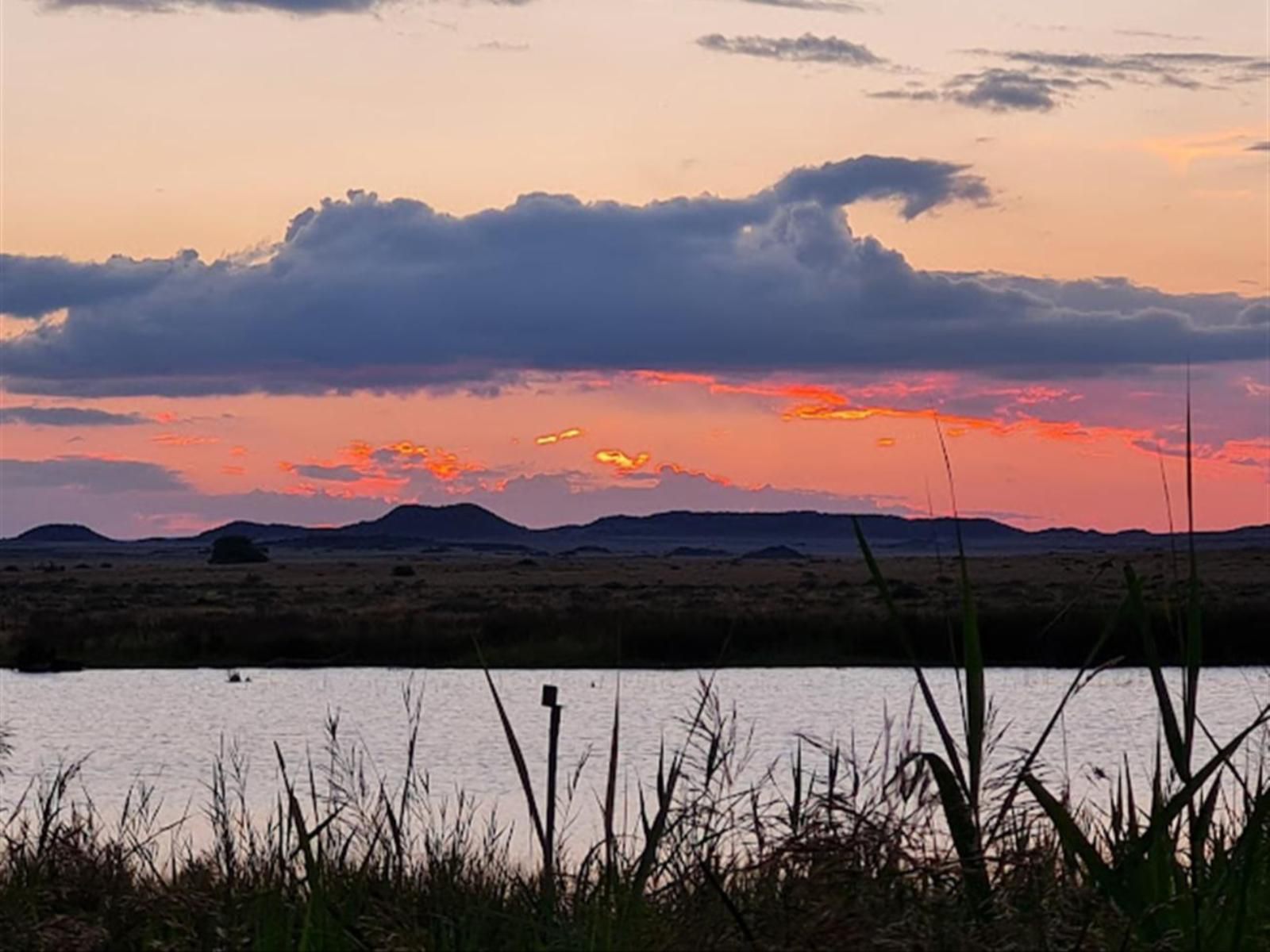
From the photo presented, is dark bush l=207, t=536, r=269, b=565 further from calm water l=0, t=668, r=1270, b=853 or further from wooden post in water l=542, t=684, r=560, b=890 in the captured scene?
wooden post in water l=542, t=684, r=560, b=890

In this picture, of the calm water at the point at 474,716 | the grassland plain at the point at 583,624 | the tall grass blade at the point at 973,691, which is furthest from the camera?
the grassland plain at the point at 583,624

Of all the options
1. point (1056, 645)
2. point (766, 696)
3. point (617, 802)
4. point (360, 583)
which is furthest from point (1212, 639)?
point (360, 583)

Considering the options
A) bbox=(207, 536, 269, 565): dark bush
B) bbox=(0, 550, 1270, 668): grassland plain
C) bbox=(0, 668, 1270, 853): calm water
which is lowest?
bbox=(0, 668, 1270, 853): calm water

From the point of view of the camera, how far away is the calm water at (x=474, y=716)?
2069 centimetres

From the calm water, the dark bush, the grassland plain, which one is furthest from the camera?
the dark bush

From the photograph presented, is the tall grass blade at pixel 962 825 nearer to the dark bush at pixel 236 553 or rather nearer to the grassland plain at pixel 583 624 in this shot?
the grassland plain at pixel 583 624

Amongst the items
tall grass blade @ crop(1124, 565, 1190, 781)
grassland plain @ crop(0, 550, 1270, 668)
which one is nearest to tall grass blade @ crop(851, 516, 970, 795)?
tall grass blade @ crop(1124, 565, 1190, 781)

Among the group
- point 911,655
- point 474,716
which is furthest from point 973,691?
point 474,716

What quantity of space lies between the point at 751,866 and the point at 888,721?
1.66m

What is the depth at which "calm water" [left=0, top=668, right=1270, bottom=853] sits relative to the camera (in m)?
20.7

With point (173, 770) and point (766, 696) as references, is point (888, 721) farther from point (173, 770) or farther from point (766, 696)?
point (766, 696)

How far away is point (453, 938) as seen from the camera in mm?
4969

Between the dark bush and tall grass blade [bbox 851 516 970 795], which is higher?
the dark bush

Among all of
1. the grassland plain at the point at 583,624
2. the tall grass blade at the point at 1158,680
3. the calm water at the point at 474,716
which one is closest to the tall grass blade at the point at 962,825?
the tall grass blade at the point at 1158,680
